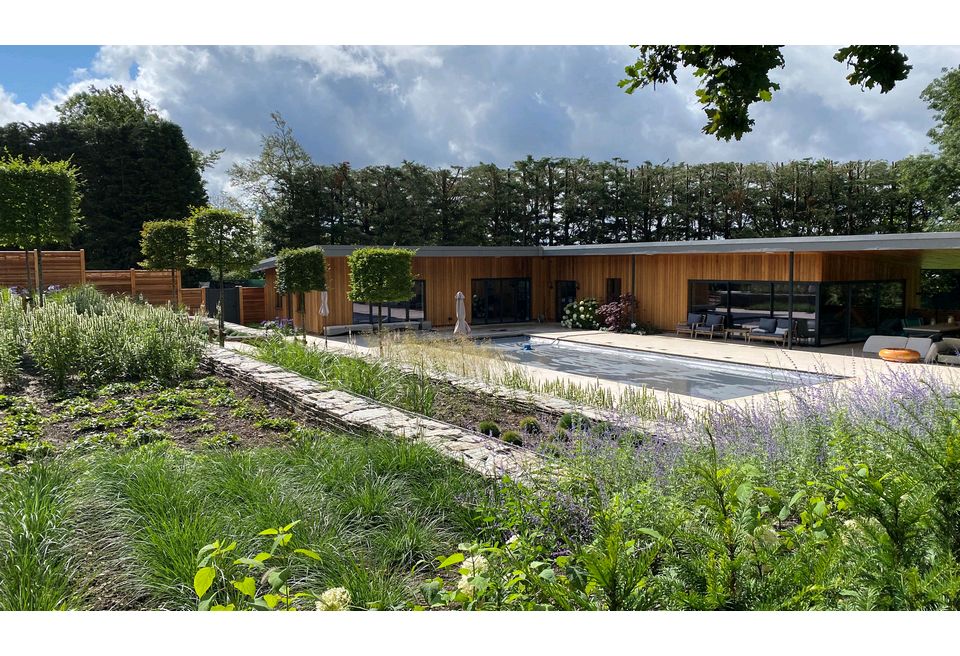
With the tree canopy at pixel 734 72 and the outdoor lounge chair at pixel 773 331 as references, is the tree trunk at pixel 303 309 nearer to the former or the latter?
the outdoor lounge chair at pixel 773 331

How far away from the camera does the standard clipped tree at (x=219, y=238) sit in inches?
503

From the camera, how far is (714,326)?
1716 cm

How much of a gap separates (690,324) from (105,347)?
1433 centimetres

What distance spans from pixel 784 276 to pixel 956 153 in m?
11.7

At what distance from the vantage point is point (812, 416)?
410 cm

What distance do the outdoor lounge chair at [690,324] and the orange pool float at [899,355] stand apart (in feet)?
15.7

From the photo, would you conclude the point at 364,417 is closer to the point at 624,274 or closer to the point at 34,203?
the point at 34,203

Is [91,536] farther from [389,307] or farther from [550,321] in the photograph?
[550,321]

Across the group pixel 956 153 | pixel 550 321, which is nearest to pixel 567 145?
pixel 550 321

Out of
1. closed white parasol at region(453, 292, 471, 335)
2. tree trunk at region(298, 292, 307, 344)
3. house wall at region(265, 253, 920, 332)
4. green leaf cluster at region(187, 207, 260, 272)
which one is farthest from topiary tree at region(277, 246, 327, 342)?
closed white parasol at region(453, 292, 471, 335)

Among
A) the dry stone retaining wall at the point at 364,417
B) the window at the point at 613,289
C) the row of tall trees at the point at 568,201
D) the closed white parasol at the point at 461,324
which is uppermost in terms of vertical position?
the row of tall trees at the point at 568,201

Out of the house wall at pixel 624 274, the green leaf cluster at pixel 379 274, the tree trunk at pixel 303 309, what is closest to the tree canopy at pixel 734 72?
the green leaf cluster at pixel 379 274

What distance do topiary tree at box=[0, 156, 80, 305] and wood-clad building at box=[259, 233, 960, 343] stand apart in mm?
6269

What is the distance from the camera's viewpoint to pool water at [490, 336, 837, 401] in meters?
10.9
